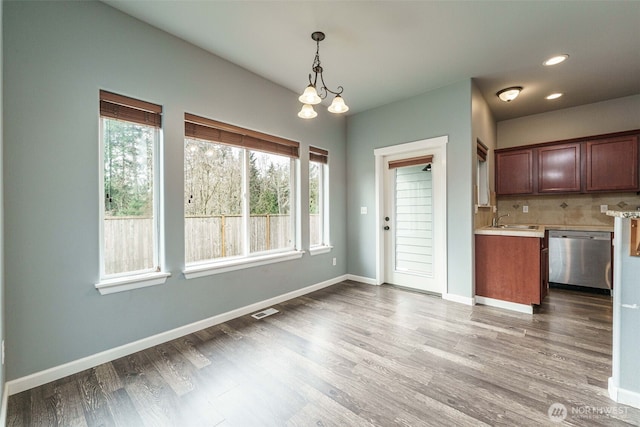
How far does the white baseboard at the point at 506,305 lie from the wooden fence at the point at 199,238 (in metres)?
2.51

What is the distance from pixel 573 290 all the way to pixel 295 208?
434 cm

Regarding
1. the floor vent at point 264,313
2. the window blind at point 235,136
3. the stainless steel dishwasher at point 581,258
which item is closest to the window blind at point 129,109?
the window blind at point 235,136

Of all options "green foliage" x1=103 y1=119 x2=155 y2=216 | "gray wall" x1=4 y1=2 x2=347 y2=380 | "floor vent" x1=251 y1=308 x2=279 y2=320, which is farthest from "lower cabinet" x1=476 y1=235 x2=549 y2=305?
"green foliage" x1=103 y1=119 x2=155 y2=216

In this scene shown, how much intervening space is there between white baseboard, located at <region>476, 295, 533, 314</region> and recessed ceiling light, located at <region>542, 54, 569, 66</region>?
2798mm

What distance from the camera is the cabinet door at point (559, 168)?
416 cm

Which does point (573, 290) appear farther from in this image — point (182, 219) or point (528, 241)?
point (182, 219)

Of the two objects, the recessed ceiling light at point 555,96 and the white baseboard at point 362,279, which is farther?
the white baseboard at point 362,279

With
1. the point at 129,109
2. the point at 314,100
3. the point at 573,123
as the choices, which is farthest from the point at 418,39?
the point at 573,123

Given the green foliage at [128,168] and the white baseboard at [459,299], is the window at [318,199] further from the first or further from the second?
the green foliage at [128,168]

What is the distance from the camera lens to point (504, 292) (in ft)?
10.6

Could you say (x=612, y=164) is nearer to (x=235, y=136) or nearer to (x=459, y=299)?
(x=459, y=299)

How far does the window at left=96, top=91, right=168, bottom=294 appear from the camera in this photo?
2186 mm

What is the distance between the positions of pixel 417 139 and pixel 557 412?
10.5 feet

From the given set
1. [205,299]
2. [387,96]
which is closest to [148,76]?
[205,299]
